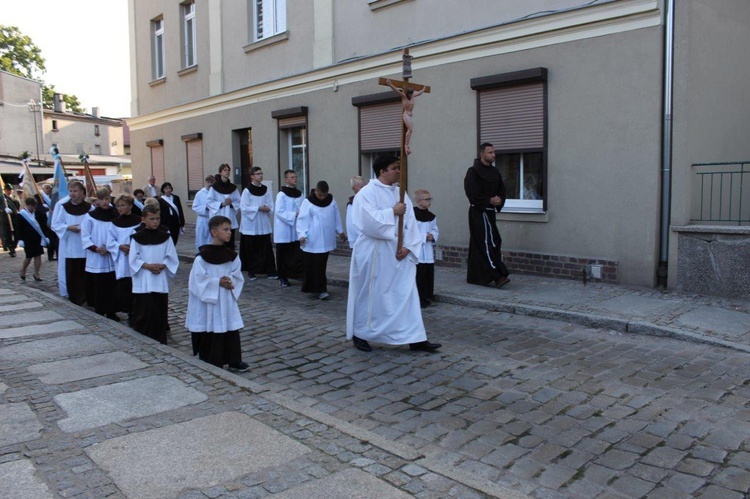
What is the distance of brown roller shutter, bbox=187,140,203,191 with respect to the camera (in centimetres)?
1909

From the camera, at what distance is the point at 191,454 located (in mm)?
3895

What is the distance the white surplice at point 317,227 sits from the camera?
998 cm

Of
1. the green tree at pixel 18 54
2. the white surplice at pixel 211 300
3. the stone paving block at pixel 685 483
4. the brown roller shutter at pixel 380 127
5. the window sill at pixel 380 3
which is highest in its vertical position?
the green tree at pixel 18 54

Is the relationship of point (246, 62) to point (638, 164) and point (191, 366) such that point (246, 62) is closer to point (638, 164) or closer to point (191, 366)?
point (638, 164)

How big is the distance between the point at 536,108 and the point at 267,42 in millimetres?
8133

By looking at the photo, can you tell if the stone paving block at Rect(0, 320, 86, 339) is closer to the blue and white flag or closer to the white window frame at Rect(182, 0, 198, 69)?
the blue and white flag

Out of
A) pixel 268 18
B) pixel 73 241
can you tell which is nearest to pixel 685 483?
pixel 73 241

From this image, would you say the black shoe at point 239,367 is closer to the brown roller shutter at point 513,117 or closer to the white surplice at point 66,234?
the white surplice at point 66,234

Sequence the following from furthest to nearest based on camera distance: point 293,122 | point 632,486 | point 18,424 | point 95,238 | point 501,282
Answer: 1. point 293,122
2. point 501,282
3. point 95,238
4. point 18,424
5. point 632,486

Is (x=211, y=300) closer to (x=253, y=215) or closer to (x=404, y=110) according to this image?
(x=404, y=110)

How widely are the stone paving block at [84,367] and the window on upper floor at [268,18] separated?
11343mm

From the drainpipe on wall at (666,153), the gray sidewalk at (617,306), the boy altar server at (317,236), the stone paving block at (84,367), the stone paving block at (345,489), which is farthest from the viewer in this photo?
the boy altar server at (317,236)

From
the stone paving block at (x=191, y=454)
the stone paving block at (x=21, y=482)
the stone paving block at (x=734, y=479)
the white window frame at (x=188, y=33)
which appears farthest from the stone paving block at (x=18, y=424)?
the white window frame at (x=188, y=33)

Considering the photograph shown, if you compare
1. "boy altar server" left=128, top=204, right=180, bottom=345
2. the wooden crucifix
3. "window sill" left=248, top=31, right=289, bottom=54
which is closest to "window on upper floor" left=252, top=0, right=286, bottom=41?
"window sill" left=248, top=31, right=289, bottom=54
